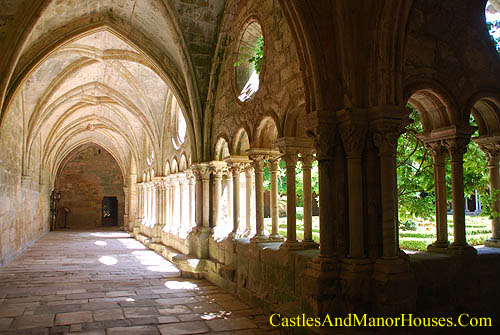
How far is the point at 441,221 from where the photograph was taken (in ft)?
15.3

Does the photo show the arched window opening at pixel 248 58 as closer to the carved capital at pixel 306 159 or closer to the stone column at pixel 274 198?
the stone column at pixel 274 198

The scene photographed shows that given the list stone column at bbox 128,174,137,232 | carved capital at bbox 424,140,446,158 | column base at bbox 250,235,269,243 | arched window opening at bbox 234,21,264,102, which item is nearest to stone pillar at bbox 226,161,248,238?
column base at bbox 250,235,269,243

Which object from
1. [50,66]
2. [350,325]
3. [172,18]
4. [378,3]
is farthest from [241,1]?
[50,66]

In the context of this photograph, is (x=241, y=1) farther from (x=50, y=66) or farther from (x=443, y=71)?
(x=50, y=66)

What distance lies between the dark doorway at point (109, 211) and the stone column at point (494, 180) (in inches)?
1034

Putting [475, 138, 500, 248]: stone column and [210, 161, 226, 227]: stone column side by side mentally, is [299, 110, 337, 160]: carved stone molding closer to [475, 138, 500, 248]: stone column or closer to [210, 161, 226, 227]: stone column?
[475, 138, 500, 248]: stone column

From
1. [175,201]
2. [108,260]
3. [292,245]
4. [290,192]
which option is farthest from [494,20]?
[108,260]

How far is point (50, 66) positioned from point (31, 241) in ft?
22.6

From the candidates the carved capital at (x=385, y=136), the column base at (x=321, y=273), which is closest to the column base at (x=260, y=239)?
the column base at (x=321, y=273)

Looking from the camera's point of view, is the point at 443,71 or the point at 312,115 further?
the point at 443,71

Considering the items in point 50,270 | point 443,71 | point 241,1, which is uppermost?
point 241,1

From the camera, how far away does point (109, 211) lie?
95.0 feet

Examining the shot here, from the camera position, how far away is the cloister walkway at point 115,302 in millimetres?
4766

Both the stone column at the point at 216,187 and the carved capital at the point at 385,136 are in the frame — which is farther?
the stone column at the point at 216,187
